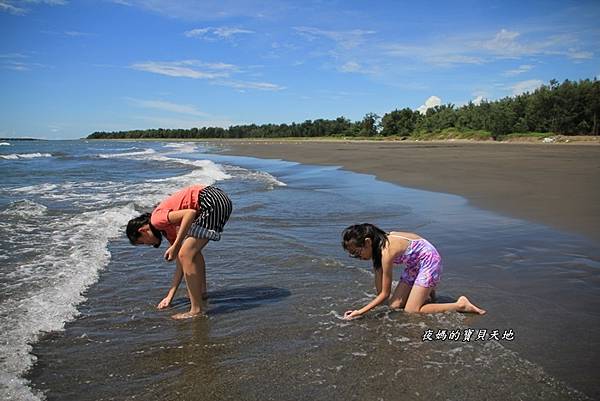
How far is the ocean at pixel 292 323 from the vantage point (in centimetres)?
321

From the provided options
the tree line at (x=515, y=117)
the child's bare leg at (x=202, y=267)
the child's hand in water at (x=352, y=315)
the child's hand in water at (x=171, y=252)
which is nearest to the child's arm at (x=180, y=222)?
the child's hand in water at (x=171, y=252)

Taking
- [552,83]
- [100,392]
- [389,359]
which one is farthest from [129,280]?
[552,83]

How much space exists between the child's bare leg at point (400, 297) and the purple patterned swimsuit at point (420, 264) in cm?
5

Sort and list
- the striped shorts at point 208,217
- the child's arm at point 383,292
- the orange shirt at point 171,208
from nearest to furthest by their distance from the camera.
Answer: the child's arm at point 383,292
the orange shirt at point 171,208
the striped shorts at point 208,217

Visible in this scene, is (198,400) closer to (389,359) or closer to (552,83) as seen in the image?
(389,359)

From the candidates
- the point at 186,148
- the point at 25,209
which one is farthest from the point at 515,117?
the point at 25,209

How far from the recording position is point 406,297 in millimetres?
4750

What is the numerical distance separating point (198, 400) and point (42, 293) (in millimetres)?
3016

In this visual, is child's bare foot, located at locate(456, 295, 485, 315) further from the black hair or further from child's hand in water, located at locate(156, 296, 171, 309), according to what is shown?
the black hair

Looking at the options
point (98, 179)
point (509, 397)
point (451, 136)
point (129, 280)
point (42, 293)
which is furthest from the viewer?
point (451, 136)

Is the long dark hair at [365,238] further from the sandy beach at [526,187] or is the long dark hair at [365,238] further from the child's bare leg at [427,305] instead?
the sandy beach at [526,187]

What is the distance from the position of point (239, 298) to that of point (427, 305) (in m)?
2.04

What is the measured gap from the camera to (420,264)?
4.67 meters

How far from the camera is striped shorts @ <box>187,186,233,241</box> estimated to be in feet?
15.2
